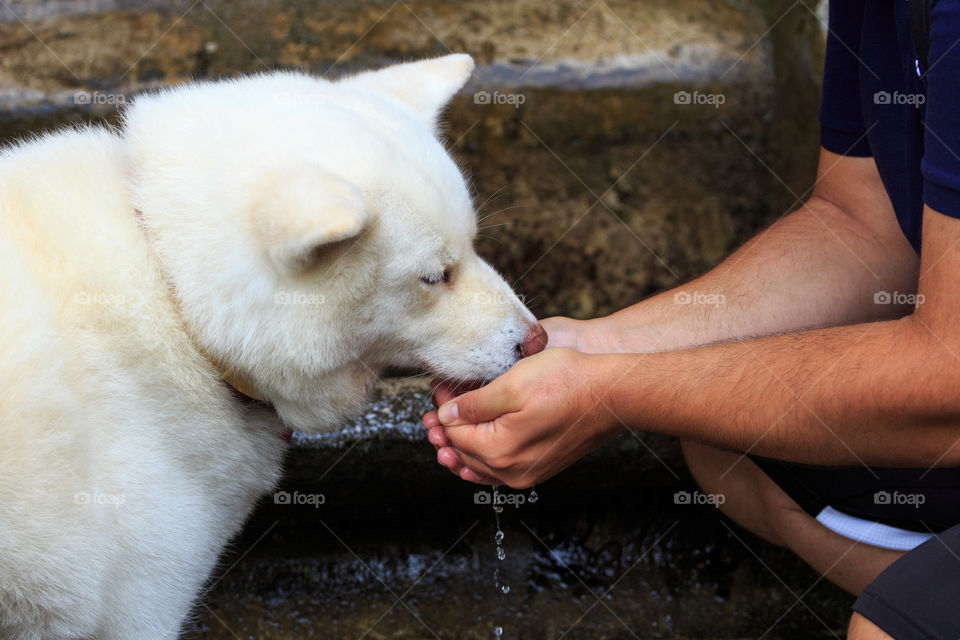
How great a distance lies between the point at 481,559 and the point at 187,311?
1.76 metres

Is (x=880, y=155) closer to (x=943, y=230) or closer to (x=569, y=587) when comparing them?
(x=943, y=230)

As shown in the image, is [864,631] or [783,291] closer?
[864,631]

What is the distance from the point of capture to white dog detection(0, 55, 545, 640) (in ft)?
5.57

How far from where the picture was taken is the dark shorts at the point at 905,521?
60.2 inches

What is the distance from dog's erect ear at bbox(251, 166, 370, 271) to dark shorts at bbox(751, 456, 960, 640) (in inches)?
49.4

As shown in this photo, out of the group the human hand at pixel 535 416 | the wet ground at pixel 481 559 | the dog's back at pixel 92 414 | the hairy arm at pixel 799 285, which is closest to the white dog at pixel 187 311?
the dog's back at pixel 92 414

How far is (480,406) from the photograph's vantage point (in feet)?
6.69

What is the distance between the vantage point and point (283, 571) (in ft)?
10.3

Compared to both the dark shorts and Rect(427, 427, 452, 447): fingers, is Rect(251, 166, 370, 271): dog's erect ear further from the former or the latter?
the dark shorts

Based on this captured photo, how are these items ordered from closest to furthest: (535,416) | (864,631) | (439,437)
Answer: (864,631) → (535,416) → (439,437)

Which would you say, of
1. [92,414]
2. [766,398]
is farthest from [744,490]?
[92,414]

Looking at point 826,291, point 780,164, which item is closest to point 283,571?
point 826,291

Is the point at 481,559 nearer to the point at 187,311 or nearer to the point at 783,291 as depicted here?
Result: the point at 783,291

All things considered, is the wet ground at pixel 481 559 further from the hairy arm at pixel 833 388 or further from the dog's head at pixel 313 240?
the hairy arm at pixel 833 388
